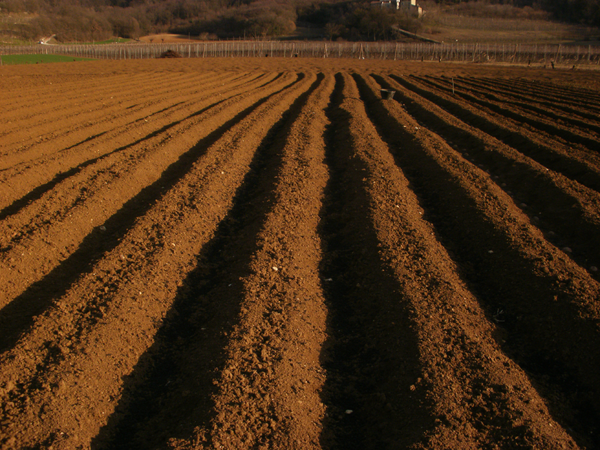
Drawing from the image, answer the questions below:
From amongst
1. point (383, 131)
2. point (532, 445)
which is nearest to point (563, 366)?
point (532, 445)

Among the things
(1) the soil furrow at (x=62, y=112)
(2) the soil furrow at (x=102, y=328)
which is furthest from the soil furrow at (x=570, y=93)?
(1) the soil furrow at (x=62, y=112)

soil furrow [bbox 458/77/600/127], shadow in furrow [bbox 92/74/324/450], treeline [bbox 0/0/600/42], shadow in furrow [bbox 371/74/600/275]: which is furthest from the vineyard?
shadow in furrow [bbox 92/74/324/450]

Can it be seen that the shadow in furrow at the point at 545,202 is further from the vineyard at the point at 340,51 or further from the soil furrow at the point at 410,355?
the vineyard at the point at 340,51

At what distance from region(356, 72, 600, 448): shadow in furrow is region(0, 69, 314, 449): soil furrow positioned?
331cm

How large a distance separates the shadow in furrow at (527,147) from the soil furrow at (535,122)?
103 centimetres

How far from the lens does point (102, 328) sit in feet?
11.9

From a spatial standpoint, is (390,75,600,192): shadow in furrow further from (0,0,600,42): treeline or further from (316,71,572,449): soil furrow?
(0,0,600,42): treeline

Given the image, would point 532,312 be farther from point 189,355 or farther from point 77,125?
point 77,125

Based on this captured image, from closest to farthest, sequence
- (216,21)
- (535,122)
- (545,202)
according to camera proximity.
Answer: (545,202) → (535,122) → (216,21)

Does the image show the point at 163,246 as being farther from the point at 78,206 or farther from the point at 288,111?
the point at 288,111

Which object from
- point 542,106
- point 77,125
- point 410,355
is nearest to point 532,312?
point 410,355

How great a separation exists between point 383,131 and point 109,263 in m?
8.48

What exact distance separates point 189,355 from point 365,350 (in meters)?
1.54

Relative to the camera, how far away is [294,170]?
768 centimetres
